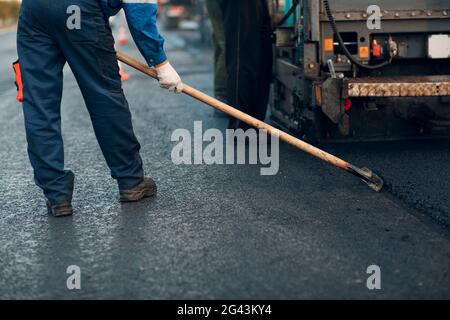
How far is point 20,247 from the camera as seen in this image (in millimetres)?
4340

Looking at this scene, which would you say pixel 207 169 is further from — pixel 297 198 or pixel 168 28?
pixel 168 28

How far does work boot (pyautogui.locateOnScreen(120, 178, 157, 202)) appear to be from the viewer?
516cm

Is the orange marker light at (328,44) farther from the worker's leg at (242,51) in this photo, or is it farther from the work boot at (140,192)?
the work boot at (140,192)

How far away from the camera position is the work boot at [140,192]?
5156 millimetres

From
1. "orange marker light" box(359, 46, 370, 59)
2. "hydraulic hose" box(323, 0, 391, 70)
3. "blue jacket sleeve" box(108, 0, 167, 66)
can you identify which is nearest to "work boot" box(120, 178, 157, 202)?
"blue jacket sleeve" box(108, 0, 167, 66)

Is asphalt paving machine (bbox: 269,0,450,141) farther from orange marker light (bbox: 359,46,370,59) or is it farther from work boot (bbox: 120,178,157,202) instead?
work boot (bbox: 120,178,157,202)

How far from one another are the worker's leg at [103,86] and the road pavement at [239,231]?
0.89ft

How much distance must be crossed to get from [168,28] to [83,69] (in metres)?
29.3

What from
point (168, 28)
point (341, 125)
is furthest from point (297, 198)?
point (168, 28)

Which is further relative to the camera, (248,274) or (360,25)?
(360,25)

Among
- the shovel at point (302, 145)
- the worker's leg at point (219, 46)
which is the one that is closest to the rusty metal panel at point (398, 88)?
the shovel at point (302, 145)

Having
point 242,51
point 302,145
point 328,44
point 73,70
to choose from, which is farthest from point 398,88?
point 73,70

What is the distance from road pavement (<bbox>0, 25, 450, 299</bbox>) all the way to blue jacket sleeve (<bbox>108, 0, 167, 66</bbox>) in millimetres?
878

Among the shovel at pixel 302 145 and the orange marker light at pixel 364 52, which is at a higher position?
the orange marker light at pixel 364 52
